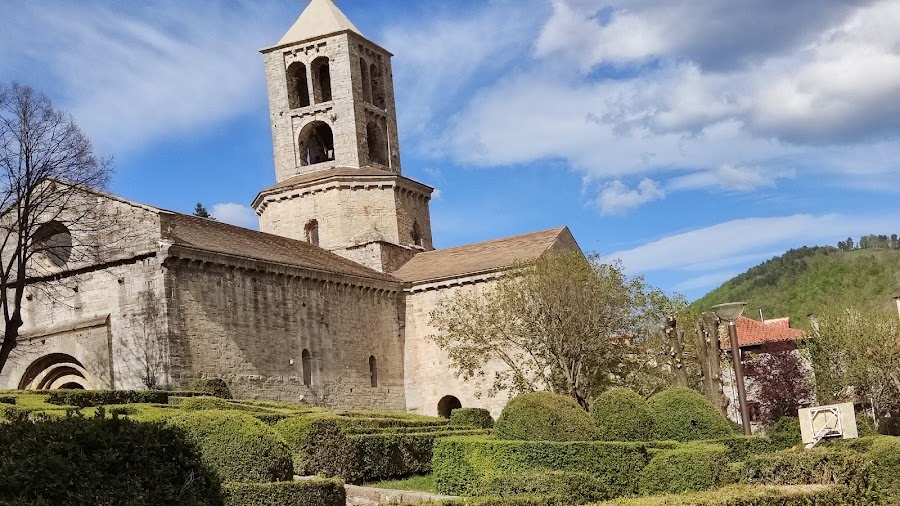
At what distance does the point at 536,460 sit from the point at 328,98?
94.9ft

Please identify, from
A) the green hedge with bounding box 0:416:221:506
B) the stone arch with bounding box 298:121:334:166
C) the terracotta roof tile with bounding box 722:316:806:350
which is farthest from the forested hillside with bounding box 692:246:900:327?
the green hedge with bounding box 0:416:221:506

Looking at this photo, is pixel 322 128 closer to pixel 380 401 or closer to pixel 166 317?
pixel 380 401

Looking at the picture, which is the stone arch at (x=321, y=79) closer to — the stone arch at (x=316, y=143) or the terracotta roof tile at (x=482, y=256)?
the stone arch at (x=316, y=143)

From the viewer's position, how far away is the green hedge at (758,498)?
37.6 feet

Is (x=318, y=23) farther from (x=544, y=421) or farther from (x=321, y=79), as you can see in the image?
(x=544, y=421)

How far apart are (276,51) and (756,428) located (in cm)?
2683

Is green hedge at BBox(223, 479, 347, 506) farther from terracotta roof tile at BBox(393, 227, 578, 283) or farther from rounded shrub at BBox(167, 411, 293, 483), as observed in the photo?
terracotta roof tile at BBox(393, 227, 578, 283)

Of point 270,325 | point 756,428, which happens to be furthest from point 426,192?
point 756,428

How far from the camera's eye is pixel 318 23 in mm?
44344

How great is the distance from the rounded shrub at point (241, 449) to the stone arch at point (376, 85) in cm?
3010

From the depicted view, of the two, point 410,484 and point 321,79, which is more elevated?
point 321,79

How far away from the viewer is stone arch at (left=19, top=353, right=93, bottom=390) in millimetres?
30578

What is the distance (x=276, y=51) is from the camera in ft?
145

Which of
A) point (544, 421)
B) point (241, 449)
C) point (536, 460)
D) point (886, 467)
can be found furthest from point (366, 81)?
point (886, 467)
